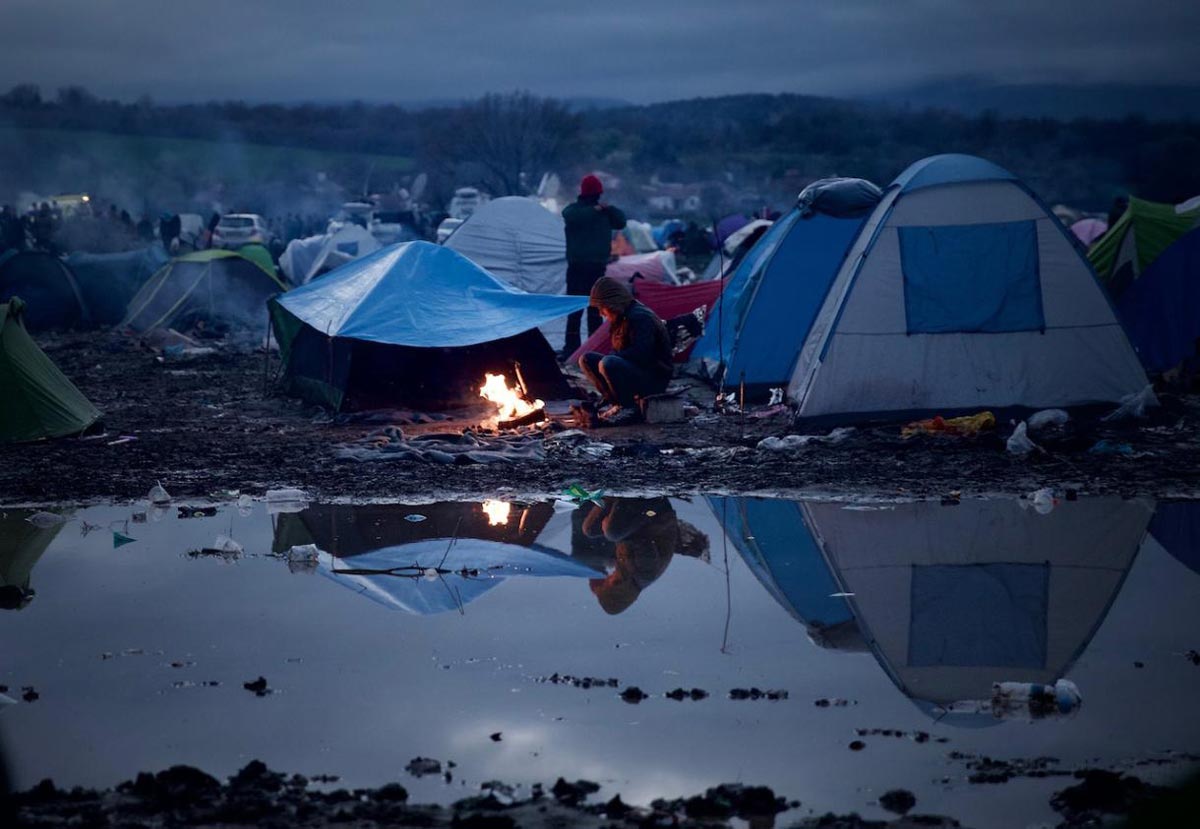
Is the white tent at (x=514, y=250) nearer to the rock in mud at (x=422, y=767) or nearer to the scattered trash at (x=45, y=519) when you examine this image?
the scattered trash at (x=45, y=519)

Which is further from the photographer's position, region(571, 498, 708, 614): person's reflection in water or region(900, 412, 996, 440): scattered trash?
region(900, 412, 996, 440): scattered trash

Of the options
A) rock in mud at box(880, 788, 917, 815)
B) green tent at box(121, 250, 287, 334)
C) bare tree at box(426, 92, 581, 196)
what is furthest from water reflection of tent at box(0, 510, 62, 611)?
bare tree at box(426, 92, 581, 196)

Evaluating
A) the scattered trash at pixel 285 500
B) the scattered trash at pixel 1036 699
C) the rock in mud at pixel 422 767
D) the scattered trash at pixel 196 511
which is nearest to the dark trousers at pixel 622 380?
the scattered trash at pixel 285 500

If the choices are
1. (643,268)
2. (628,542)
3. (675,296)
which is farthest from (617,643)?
(643,268)

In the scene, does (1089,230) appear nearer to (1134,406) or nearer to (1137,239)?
(1137,239)

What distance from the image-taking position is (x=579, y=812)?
443 centimetres

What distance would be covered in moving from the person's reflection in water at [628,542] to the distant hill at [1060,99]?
59498 millimetres

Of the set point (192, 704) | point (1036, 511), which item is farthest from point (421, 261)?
point (192, 704)

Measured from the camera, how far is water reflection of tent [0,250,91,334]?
22.8 meters

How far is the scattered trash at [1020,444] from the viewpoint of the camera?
10062 millimetres

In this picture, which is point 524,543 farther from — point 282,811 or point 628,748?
point 282,811

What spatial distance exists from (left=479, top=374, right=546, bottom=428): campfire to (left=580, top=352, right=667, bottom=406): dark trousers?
0.63m

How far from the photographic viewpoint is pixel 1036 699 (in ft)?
17.6

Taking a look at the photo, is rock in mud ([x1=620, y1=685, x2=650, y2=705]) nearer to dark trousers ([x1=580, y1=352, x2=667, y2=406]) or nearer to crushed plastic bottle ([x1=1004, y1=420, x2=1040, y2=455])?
crushed plastic bottle ([x1=1004, y1=420, x2=1040, y2=455])
